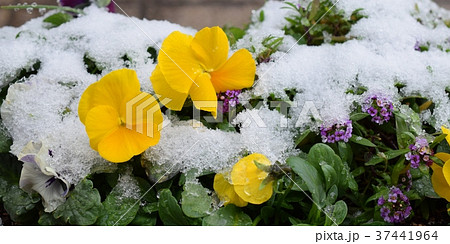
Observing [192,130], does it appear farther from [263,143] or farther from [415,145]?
[415,145]

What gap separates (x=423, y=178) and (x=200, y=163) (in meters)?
0.37

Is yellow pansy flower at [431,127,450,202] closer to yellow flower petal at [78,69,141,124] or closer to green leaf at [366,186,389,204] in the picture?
green leaf at [366,186,389,204]

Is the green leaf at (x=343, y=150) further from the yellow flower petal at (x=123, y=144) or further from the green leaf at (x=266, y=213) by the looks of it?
the yellow flower petal at (x=123, y=144)

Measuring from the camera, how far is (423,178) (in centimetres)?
81

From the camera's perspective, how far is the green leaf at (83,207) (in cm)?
75

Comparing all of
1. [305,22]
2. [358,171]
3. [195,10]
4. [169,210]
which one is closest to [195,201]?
[169,210]

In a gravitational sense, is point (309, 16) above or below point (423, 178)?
above

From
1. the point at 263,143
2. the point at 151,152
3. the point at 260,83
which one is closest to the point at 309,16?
the point at 260,83

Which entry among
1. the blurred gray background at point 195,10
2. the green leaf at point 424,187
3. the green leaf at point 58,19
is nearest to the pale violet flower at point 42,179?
the green leaf at point 58,19

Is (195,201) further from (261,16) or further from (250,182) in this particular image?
(261,16)

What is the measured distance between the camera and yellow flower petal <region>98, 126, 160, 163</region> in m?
0.74
